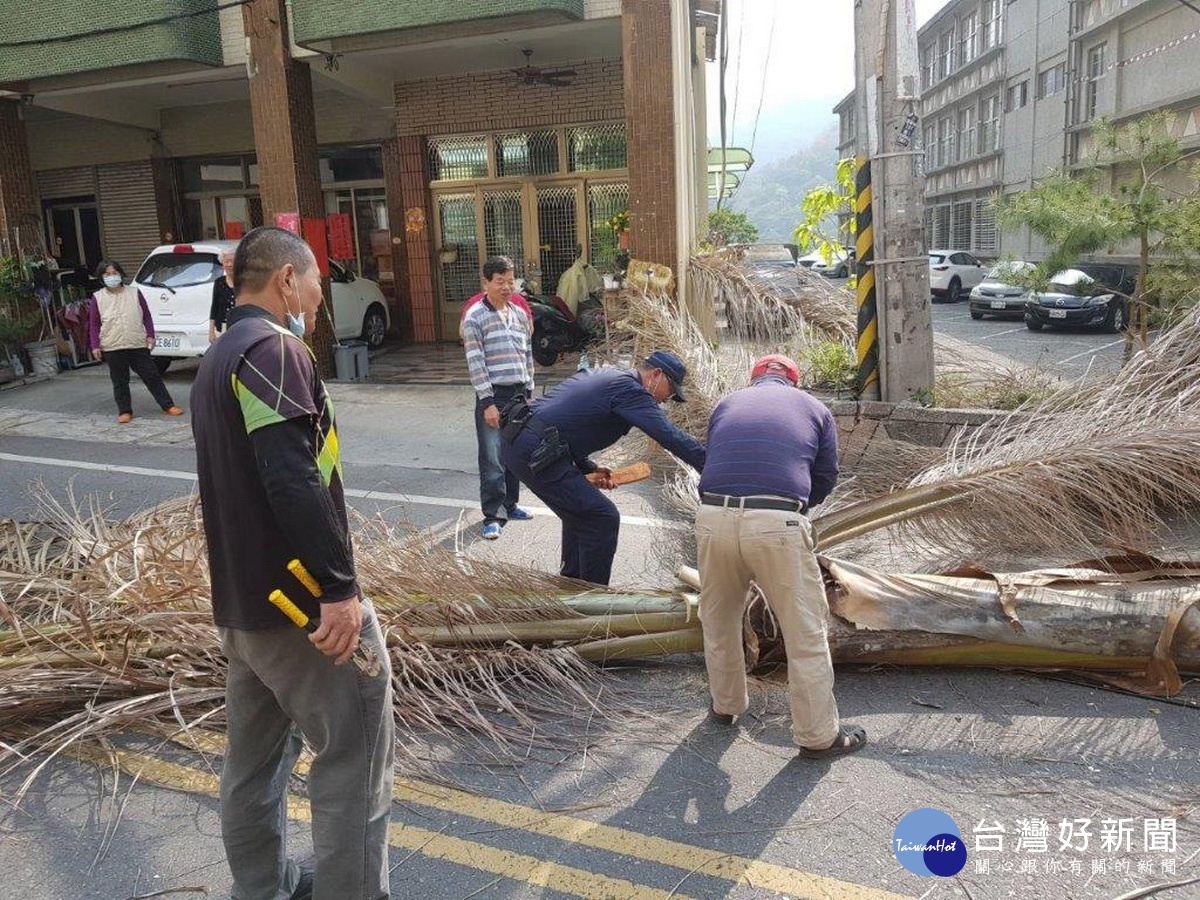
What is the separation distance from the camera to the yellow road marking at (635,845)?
272 centimetres

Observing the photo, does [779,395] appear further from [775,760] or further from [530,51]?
[530,51]

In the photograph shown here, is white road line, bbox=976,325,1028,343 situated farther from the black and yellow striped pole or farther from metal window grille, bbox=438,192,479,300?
the black and yellow striped pole

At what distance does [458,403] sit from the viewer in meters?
10.7

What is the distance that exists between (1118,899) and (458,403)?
347 inches

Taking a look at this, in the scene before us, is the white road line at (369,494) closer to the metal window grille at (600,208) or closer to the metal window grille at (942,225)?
the metal window grille at (600,208)

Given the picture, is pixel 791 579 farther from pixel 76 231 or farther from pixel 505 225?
pixel 76 231

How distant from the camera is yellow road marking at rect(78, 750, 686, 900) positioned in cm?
275

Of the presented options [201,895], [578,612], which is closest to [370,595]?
[578,612]

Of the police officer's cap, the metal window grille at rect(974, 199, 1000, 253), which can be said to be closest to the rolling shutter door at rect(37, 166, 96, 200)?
the police officer's cap

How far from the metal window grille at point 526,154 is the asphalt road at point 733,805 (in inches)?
455

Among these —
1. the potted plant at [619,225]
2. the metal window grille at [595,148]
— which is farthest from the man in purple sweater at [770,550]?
the metal window grille at [595,148]

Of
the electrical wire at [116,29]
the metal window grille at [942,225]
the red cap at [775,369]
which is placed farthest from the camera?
the metal window grille at [942,225]

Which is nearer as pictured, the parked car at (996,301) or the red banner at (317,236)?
the red banner at (317,236)

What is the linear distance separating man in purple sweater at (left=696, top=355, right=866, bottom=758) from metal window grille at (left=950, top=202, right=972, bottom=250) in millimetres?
41168
